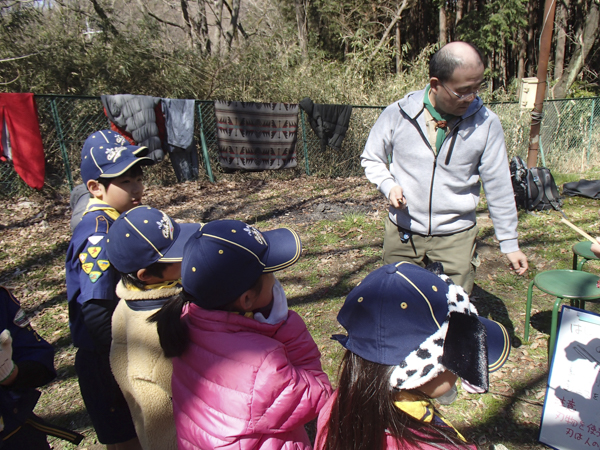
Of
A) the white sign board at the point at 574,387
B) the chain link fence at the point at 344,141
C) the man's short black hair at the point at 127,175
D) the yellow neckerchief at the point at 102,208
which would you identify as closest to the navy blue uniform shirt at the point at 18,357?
the yellow neckerchief at the point at 102,208

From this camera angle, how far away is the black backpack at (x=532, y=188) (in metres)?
5.07

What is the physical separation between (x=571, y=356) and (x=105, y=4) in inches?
508

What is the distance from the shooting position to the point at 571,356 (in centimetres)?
212

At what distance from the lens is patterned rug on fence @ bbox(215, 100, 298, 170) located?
28.3 feet

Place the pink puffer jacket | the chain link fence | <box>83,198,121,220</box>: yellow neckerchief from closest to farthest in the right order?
the pink puffer jacket
<box>83,198,121,220</box>: yellow neckerchief
the chain link fence

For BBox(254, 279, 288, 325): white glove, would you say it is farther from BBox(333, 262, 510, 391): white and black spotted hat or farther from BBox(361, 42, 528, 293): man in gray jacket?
BBox(361, 42, 528, 293): man in gray jacket

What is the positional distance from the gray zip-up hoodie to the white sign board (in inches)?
20.3

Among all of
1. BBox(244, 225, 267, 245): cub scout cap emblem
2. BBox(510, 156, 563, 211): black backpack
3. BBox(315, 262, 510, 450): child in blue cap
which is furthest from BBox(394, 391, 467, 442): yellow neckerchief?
BBox(510, 156, 563, 211): black backpack

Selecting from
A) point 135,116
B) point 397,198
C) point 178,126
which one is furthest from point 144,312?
point 178,126

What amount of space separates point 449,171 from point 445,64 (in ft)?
1.87

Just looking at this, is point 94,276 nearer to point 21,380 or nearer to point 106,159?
point 21,380

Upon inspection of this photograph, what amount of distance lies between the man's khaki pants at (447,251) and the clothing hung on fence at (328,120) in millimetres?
7122

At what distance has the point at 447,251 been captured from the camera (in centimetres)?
240

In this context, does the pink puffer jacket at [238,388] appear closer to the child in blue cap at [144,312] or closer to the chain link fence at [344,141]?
the child in blue cap at [144,312]
